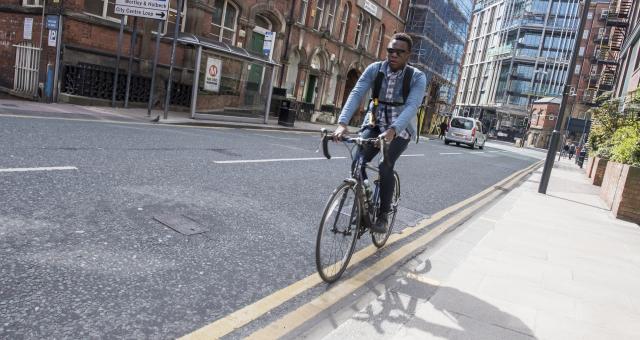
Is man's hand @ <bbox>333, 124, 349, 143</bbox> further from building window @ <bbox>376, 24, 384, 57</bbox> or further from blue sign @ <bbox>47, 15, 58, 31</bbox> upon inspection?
building window @ <bbox>376, 24, 384, 57</bbox>

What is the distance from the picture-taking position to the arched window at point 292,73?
2690 cm

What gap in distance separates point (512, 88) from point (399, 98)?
270 feet

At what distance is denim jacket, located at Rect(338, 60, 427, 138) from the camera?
3.64m

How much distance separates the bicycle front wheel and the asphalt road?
0.27m

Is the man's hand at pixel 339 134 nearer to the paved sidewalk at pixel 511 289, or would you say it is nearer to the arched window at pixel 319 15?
the paved sidewalk at pixel 511 289

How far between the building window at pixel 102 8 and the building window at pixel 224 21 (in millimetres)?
4553

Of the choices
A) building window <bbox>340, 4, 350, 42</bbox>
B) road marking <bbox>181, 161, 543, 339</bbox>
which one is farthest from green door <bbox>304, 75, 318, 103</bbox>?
road marking <bbox>181, 161, 543, 339</bbox>

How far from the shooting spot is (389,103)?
156 inches

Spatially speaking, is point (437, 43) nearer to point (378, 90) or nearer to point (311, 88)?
point (311, 88)

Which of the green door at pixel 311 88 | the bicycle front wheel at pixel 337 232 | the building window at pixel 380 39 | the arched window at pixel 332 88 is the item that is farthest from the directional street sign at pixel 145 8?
the building window at pixel 380 39

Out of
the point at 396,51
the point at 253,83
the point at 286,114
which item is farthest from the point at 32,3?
the point at 396,51

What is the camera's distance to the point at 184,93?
18.3m

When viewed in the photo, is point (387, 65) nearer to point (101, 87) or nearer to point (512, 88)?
point (101, 87)

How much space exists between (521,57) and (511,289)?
82.1 meters
